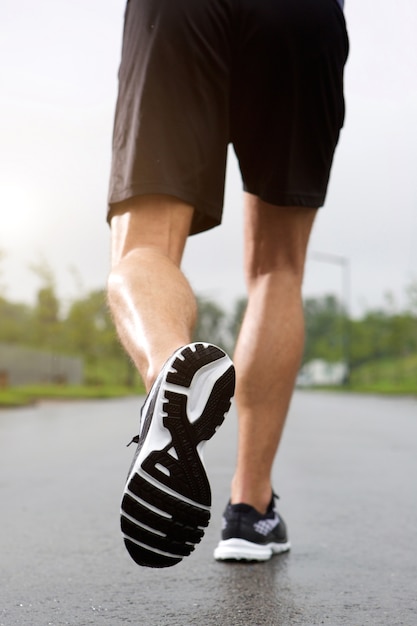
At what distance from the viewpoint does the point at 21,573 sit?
7.48 feet

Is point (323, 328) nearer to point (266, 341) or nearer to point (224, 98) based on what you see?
point (266, 341)

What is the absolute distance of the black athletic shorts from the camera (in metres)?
1.92

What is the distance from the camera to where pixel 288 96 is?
6.93 ft

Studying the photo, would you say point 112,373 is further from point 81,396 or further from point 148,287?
point 148,287

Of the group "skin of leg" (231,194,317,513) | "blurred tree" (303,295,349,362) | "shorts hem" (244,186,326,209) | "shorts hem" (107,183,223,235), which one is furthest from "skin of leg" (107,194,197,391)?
"blurred tree" (303,295,349,362)

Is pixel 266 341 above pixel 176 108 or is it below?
below

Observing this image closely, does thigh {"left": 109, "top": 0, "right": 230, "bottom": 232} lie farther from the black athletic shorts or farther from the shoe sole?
the shoe sole

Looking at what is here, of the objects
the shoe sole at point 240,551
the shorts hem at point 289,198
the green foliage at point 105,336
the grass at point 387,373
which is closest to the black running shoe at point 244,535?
the shoe sole at point 240,551

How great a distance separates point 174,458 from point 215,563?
3.29ft

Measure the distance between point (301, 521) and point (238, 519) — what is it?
85cm

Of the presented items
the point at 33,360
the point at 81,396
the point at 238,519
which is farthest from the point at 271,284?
the point at 33,360

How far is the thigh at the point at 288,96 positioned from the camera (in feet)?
6.70

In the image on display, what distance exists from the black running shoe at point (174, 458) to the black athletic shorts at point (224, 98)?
1.66 feet

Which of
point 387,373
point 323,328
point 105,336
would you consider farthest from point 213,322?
point 105,336
